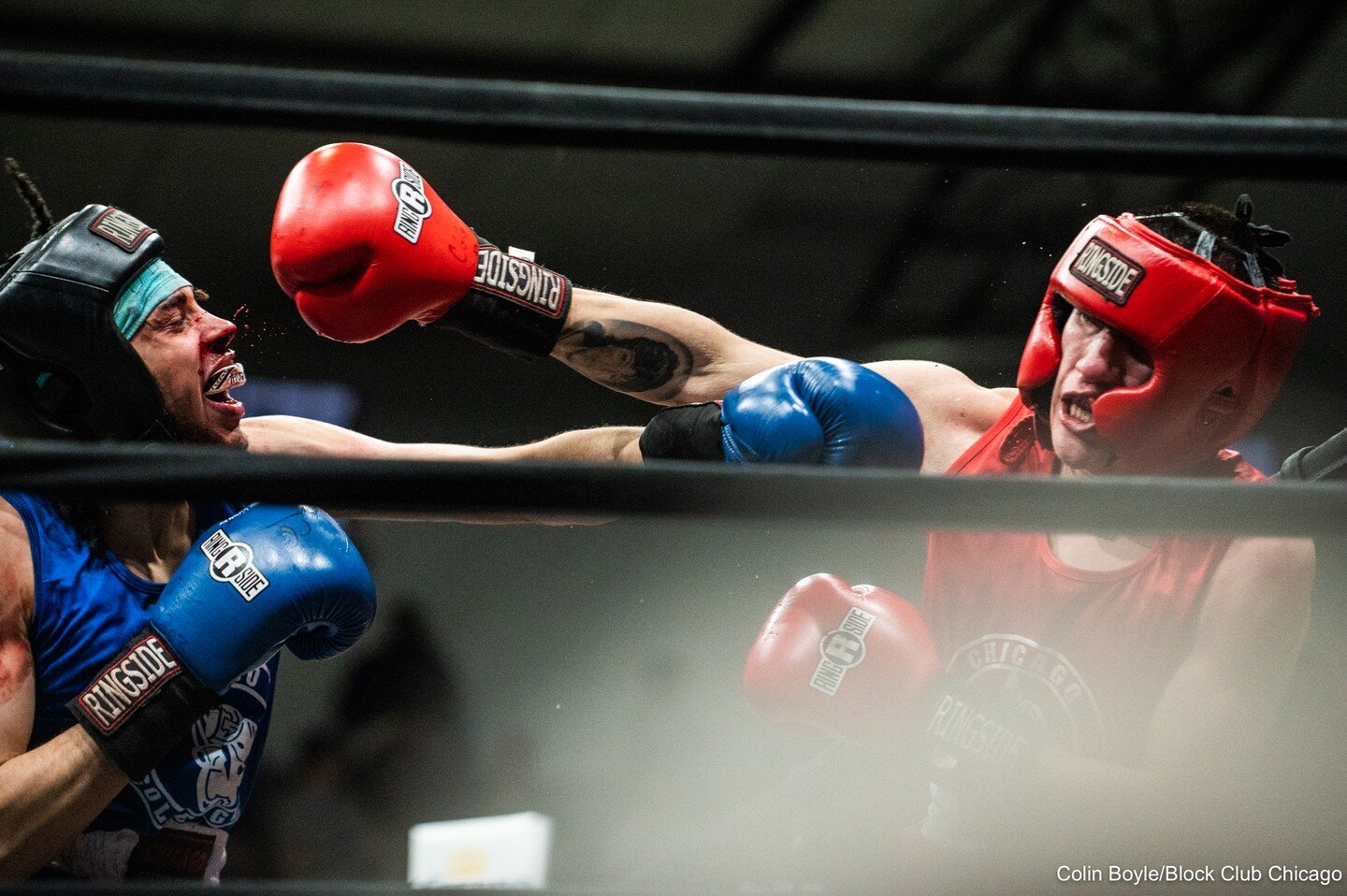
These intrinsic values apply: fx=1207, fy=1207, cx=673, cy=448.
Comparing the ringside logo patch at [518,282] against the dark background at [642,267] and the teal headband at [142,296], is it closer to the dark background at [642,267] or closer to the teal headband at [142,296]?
the teal headband at [142,296]

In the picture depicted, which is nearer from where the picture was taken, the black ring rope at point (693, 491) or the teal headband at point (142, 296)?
the black ring rope at point (693, 491)

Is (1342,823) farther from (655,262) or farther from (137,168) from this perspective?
(137,168)

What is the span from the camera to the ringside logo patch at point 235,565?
1.29 meters

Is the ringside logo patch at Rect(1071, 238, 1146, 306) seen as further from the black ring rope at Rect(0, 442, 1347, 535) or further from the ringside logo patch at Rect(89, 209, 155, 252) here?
the ringside logo patch at Rect(89, 209, 155, 252)

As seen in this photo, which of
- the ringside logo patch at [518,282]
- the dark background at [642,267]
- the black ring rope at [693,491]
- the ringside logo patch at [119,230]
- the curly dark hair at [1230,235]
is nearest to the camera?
the black ring rope at [693,491]

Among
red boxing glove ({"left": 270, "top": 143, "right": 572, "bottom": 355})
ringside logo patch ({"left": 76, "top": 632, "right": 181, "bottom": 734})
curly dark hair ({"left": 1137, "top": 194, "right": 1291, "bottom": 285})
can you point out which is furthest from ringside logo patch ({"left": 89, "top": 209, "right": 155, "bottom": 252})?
curly dark hair ({"left": 1137, "top": 194, "right": 1291, "bottom": 285})

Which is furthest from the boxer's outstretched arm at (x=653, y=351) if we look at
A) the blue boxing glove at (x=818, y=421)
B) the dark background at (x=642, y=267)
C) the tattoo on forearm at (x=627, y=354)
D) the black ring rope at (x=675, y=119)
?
the dark background at (x=642, y=267)

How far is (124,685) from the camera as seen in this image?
1.26m

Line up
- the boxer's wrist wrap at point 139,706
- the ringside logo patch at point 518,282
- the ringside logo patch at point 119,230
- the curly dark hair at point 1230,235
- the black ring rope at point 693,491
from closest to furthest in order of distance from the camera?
1. the black ring rope at point 693,491
2. the boxer's wrist wrap at point 139,706
3. the curly dark hair at point 1230,235
4. the ringside logo patch at point 119,230
5. the ringside logo patch at point 518,282

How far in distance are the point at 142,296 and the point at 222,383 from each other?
5.8 inches

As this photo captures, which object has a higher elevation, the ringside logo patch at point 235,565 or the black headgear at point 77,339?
the black headgear at point 77,339

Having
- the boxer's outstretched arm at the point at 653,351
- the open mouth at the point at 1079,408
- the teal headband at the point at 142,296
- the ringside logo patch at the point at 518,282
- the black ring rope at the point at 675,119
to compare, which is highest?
the black ring rope at the point at 675,119

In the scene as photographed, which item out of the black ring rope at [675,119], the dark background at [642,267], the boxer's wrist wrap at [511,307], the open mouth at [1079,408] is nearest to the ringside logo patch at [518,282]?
the boxer's wrist wrap at [511,307]

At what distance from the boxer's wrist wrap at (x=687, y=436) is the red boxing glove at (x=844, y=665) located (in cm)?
28
